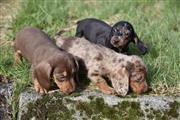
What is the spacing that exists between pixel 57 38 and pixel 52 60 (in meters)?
1.14

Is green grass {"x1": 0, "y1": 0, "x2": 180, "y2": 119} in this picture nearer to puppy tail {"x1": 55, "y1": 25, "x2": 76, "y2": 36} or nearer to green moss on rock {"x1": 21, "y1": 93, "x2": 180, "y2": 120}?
puppy tail {"x1": 55, "y1": 25, "x2": 76, "y2": 36}

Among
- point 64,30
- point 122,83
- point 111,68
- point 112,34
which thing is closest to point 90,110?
point 122,83

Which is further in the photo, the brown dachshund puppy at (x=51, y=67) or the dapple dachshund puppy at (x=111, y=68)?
the dapple dachshund puppy at (x=111, y=68)

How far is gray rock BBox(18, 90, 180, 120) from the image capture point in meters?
6.38

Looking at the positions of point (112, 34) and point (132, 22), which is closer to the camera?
point (112, 34)

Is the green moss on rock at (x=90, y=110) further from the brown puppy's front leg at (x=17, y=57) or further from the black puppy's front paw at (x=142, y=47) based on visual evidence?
the black puppy's front paw at (x=142, y=47)

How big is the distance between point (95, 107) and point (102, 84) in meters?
0.34

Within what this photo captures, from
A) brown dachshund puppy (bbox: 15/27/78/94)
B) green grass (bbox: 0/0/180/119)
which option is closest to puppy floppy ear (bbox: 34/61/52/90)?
brown dachshund puppy (bbox: 15/27/78/94)

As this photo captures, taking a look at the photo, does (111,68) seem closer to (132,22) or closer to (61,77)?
(61,77)

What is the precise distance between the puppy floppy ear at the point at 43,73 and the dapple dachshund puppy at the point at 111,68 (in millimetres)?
632

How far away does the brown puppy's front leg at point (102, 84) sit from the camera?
21.5ft

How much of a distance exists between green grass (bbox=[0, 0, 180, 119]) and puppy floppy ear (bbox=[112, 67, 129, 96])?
0.52m

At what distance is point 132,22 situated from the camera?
349 inches

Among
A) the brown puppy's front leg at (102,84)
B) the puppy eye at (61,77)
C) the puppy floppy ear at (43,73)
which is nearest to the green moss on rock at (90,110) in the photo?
the brown puppy's front leg at (102,84)
